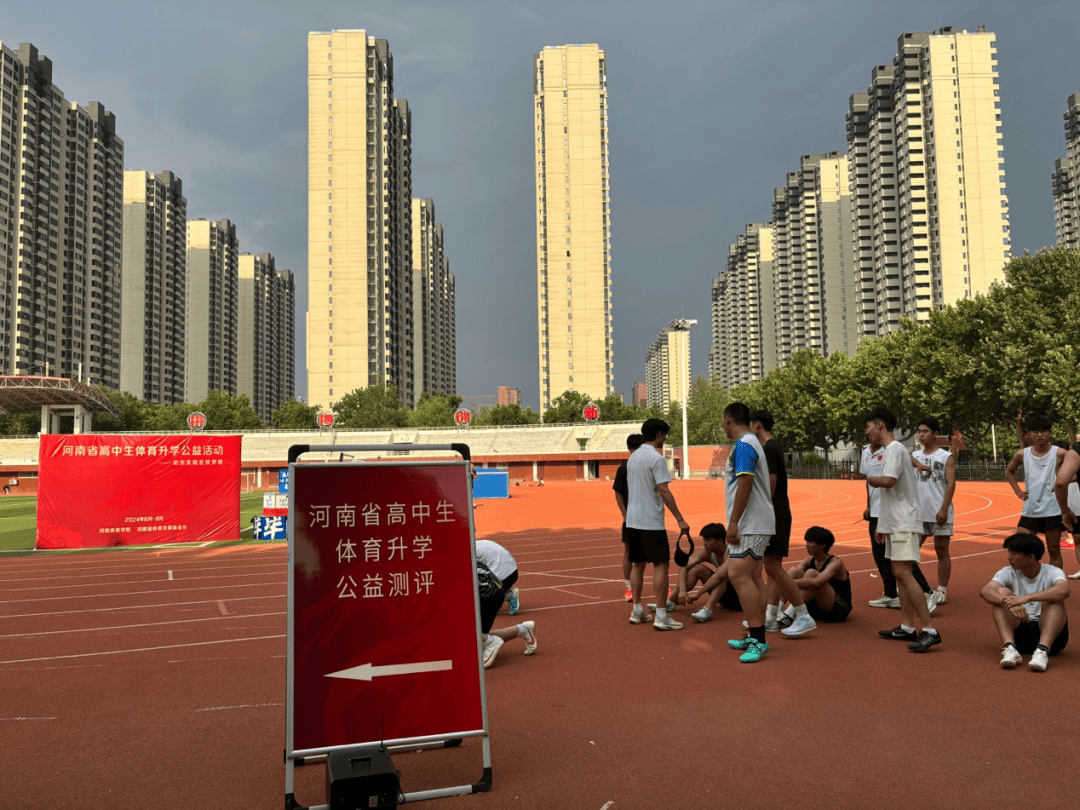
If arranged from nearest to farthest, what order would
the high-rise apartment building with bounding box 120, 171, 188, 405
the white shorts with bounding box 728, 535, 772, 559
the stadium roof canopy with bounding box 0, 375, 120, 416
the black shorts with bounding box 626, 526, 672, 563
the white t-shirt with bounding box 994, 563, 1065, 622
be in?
the white t-shirt with bounding box 994, 563, 1065, 622 → the white shorts with bounding box 728, 535, 772, 559 → the black shorts with bounding box 626, 526, 672, 563 → the stadium roof canopy with bounding box 0, 375, 120, 416 → the high-rise apartment building with bounding box 120, 171, 188, 405

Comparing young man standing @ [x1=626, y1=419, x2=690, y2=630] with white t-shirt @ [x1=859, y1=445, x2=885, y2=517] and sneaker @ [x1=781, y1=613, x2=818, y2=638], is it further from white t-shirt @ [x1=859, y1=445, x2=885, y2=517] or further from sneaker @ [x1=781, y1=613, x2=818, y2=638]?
white t-shirt @ [x1=859, y1=445, x2=885, y2=517]

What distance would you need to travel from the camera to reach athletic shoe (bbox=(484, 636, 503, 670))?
586 centimetres

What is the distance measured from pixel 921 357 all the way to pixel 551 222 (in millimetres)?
82143

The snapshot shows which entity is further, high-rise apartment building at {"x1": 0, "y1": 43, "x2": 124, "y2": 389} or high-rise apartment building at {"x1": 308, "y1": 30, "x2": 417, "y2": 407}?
high-rise apartment building at {"x1": 308, "y1": 30, "x2": 417, "y2": 407}

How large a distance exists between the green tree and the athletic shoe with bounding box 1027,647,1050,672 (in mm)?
87930

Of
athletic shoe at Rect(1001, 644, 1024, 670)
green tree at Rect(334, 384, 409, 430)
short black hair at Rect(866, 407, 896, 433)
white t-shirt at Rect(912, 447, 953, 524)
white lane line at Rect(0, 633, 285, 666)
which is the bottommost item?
white lane line at Rect(0, 633, 285, 666)

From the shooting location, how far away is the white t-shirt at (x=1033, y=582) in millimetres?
5781

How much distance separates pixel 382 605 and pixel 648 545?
12.8 feet

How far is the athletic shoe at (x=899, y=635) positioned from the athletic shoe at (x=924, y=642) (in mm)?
193

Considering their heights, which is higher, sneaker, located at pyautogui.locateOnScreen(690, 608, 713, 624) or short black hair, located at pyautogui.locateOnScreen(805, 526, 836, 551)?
short black hair, located at pyautogui.locateOnScreen(805, 526, 836, 551)

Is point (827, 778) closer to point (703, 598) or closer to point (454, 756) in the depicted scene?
point (454, 756)

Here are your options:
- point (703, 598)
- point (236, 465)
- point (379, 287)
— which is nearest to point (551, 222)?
point (379, 287)

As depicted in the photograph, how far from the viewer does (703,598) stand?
8914 mm

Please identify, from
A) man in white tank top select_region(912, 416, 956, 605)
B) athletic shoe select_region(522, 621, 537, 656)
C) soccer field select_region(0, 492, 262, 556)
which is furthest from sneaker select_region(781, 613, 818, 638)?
soccer field select_region(0, 492, 262, 556)
